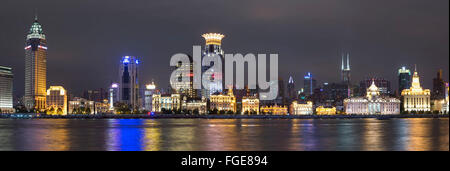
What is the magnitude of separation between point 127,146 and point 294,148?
41.9 ft
